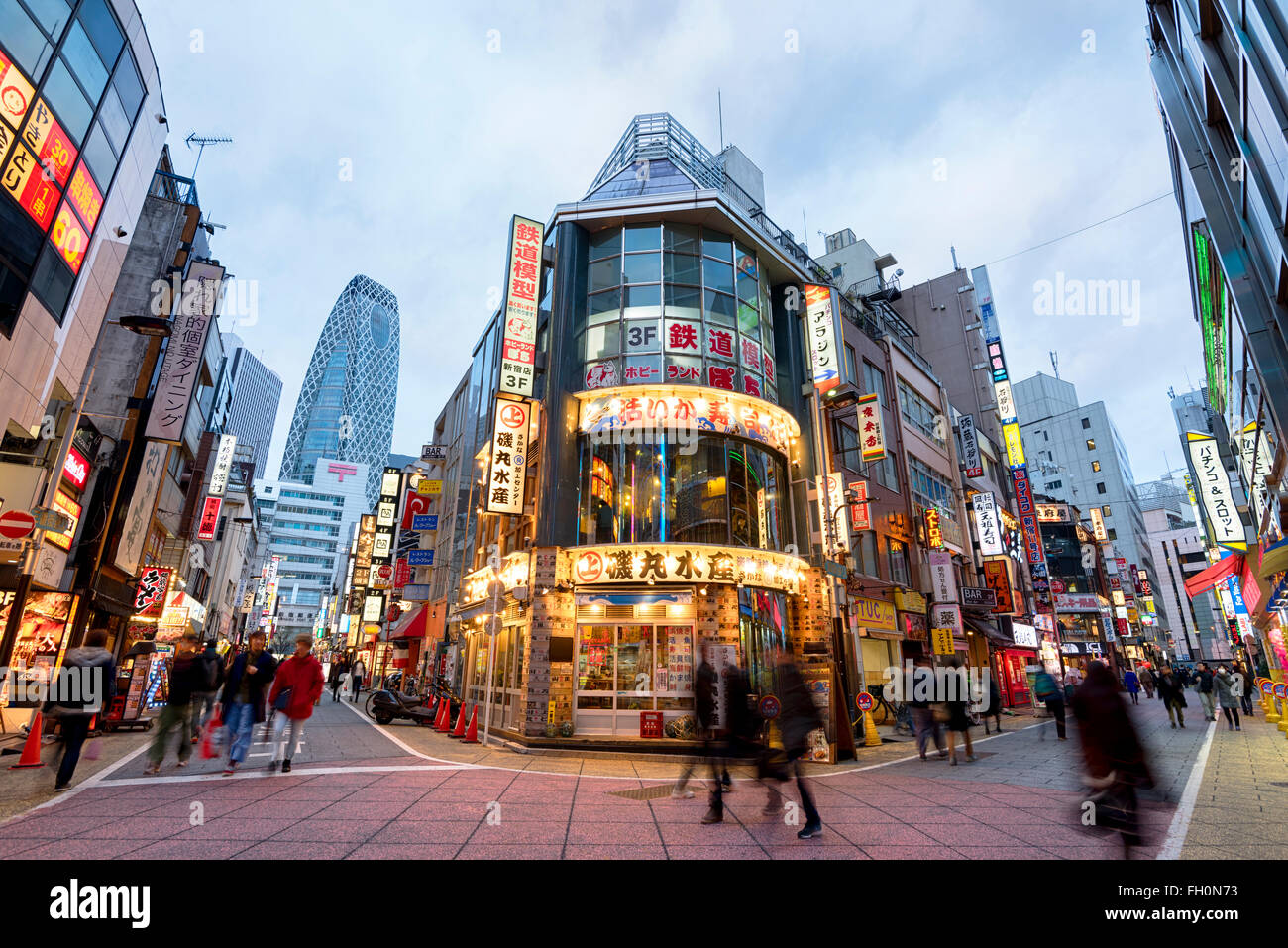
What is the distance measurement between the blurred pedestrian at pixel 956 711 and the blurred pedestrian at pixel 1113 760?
848cm

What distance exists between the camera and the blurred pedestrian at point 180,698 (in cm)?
900

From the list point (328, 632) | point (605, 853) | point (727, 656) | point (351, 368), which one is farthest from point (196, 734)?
point (351, 368)

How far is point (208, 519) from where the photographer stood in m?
34.8

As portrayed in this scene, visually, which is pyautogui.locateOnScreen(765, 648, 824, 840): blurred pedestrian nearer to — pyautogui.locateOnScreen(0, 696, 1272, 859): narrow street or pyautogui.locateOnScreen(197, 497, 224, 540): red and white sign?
pyautogui.locateOnScreen(0, 696, 1272, 859): narrow street

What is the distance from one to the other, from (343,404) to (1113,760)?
206812mm

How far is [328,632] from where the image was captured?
10194 centimetres

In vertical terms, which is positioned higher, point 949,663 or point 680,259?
point 680,259

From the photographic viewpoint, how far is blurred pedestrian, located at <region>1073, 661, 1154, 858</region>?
5.03 metres

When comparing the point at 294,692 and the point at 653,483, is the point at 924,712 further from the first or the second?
the point at 294,692

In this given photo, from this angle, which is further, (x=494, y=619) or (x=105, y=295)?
(x=105, y=295)

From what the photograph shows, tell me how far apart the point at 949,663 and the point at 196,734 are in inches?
651

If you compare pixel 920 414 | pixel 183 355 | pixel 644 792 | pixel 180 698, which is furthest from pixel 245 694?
pixel 920 414

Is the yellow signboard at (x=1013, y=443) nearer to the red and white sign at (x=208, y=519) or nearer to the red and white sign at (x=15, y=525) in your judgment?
the red and white sign at (x=15, y=525)
